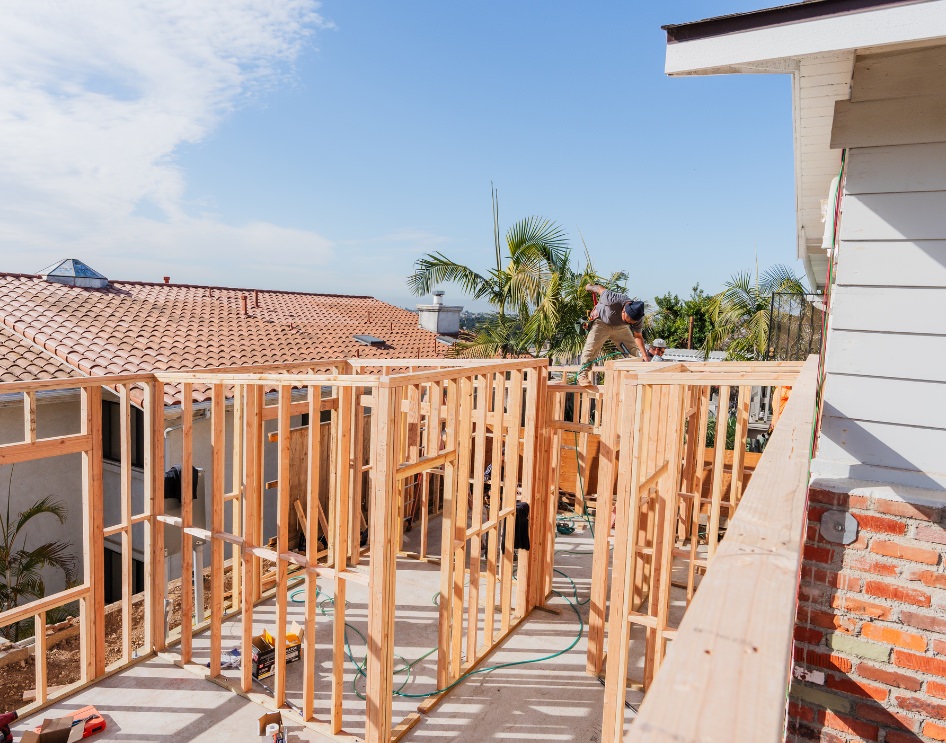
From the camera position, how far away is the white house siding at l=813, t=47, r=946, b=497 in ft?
8.68

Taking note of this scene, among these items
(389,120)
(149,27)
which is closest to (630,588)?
(149,27)

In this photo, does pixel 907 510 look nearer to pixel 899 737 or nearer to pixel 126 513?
pixel 899 737

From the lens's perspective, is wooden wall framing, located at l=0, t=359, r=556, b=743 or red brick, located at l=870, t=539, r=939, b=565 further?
wooden wall framing, located at l=0, t=359, r=556, b=743

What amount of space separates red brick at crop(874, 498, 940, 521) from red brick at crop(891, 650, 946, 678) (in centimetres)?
66

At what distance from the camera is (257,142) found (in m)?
18.6

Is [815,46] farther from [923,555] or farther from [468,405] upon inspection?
[468,405]

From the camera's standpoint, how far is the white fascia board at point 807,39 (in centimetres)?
188

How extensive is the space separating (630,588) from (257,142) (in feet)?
60.5

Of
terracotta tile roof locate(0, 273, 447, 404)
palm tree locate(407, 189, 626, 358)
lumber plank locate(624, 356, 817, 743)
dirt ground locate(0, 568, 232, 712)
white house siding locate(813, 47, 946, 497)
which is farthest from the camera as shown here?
palm tree locate(407, 189, 626, 358)

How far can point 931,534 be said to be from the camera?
269 centimetres

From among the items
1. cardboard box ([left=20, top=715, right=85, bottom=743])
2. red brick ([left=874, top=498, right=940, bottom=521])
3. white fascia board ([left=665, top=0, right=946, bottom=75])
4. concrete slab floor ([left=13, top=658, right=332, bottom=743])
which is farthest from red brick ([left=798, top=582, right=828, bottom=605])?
cardboard box ([left=20, top=715, right=85, bottom=743])

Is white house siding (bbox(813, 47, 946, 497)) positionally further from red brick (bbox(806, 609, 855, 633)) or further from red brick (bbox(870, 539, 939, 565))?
red brick (bbox(806, 609, 855, 633))

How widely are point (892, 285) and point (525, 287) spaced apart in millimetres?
8916

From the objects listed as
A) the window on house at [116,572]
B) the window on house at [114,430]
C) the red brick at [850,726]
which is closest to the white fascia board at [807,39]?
the red brick at [850,726]
